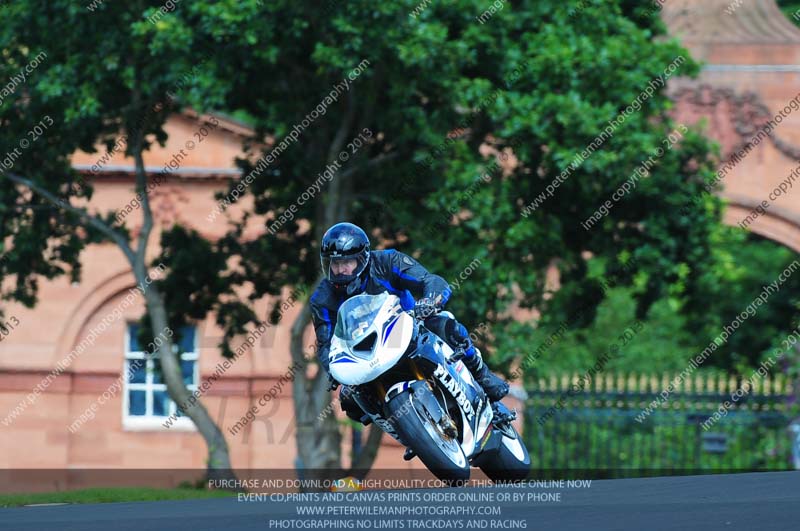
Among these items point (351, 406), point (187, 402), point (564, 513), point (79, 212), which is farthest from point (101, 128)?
point (564, 513)

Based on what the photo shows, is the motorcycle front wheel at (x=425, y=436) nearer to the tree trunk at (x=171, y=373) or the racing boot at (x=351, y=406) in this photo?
the racing boot at (x=351, y=406)

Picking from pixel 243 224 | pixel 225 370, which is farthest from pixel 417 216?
pixel 225 370

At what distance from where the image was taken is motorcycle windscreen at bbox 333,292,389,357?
833 cm

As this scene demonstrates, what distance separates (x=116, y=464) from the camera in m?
26.5

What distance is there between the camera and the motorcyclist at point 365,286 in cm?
856

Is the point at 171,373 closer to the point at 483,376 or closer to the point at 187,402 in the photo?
the point at 187,402

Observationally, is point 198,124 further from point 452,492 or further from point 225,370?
point 452,492

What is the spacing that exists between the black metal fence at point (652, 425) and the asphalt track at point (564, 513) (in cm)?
1316

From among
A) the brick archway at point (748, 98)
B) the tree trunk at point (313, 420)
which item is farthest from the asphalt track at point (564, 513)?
the brick archway at point (748, 98)

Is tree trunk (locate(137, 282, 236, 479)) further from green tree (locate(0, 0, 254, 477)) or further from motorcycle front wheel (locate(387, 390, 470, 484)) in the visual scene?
motorcycle front wheel (locate(387, 390, 470, 484))

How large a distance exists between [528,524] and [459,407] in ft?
7.12

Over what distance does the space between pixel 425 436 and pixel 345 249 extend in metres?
1.19

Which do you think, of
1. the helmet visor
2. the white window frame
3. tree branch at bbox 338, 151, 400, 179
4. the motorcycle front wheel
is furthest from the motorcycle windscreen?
the white window frame

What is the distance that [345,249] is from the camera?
8.54 metres
